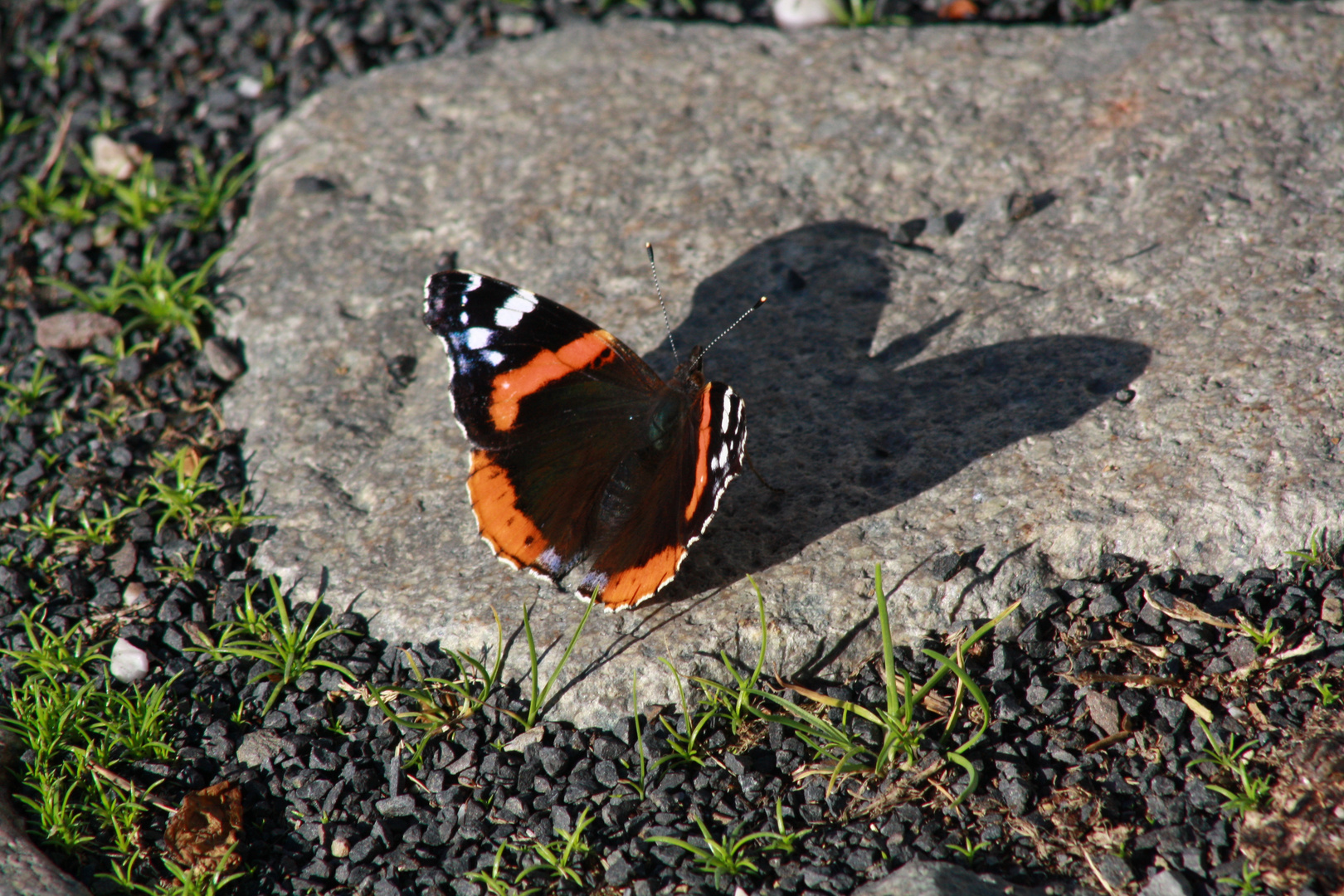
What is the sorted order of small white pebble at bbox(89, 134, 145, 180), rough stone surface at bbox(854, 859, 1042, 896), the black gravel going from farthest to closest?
small white pebble at bbox(89, 134, 145, 180) < the black gravel < rough stone surface at bbox(854, 859, 1042, 896)

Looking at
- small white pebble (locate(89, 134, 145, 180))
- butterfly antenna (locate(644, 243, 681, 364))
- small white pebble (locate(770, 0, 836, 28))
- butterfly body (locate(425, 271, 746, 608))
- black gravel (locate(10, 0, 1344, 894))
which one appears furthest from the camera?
small white pebble (locate(770, 0, 836, 28))

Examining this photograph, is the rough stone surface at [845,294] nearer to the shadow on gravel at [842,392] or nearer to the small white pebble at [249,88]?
the shadow on gravel at [842,392]

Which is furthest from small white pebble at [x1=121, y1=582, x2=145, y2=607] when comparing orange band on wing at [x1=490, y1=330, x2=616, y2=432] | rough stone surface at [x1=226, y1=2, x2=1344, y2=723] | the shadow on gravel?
the shadow on gravel

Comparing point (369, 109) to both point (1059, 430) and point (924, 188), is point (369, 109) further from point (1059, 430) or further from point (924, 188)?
point (1059, 430)

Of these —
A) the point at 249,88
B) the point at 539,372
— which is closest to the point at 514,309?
the point at 539,372

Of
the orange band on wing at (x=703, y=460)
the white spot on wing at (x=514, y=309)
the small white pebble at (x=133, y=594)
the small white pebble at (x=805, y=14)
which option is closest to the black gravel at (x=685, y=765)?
the small white pebble at (x=133, y=594)

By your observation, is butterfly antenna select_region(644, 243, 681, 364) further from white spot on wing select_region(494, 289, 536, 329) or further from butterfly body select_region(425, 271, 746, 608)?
white spot on wing select_region(494, 289, 536, 329)

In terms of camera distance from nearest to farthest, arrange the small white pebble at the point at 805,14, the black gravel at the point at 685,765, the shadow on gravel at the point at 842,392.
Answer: the black gravel at the point at 685,765 → the shadow on gravel at the point at 842,392 → the small white pebble at the point at 805,14

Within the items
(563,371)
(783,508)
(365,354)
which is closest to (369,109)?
(365,354)
